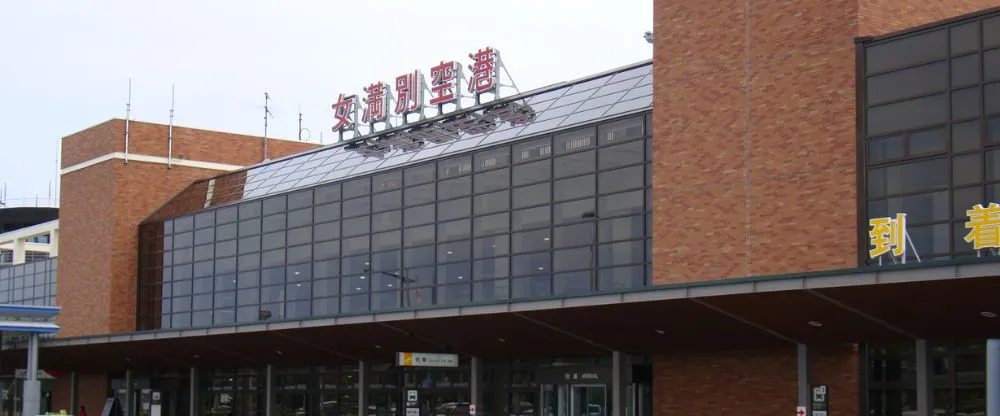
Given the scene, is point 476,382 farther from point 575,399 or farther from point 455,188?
point 455,188

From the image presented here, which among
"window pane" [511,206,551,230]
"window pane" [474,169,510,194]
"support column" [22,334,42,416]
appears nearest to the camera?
"window pane" [511,206,551,230]

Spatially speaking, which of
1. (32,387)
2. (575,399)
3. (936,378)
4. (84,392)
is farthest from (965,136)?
(84,392)

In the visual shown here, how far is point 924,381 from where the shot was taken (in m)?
27.7

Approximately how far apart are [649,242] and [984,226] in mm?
9734

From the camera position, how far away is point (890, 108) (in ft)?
92.1

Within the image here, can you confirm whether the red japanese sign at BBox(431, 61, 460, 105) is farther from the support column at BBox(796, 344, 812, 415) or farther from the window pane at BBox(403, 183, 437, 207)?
the support column at BBox(796, 344, 812, 415)

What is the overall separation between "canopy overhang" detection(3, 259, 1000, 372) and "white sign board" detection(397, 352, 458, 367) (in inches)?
24.5

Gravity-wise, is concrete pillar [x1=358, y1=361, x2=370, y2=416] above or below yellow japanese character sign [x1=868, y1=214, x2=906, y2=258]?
below

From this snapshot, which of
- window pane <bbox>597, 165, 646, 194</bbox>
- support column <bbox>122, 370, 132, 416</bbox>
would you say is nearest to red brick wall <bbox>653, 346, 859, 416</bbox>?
window pane <bbox>597, 165, 646, 194</bbox>

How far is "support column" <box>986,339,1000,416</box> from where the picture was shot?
78.3 feet

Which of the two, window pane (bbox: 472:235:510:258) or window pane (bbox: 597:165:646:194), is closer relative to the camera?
window pane (bbox: 597:165:646:194)

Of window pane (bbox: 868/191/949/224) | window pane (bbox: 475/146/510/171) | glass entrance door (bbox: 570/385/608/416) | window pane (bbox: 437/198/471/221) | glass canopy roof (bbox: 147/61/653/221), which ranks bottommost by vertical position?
glass entrance door (bbox: 570/385/608/416)

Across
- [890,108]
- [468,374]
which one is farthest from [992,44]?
[468,374]

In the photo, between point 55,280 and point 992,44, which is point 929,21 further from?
point 55,280
